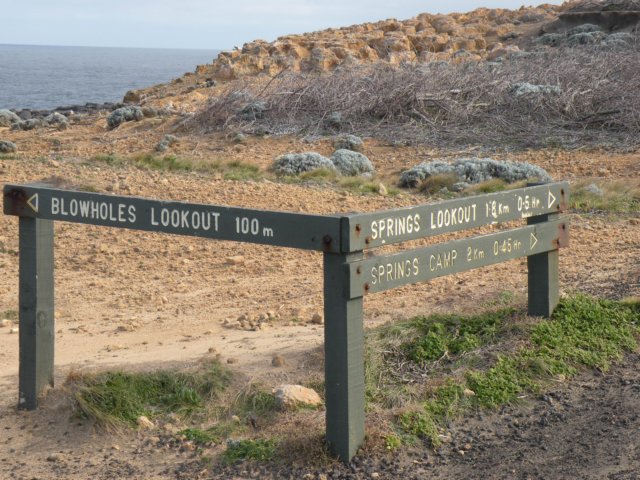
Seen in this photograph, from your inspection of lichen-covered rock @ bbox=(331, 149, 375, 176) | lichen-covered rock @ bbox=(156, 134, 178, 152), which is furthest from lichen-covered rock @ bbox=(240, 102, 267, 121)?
lichen-covered rock @ bbox=(331, 149, 375, 176)

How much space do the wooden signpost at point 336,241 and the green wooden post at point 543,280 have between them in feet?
0.31

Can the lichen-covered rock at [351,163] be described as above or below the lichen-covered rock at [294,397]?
above

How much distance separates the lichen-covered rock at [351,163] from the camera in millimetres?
14266

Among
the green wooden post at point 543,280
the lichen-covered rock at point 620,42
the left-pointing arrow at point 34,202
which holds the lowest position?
the green wooden post at point 543,280

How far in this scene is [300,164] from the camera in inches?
537

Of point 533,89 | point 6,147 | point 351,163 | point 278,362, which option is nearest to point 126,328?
point 278,362

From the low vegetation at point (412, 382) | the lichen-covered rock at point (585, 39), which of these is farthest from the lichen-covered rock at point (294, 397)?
the lichen-covered rock at point (585, 39)

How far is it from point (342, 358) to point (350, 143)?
12602 mm

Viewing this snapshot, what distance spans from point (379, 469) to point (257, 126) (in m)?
14.7

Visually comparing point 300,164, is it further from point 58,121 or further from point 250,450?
point 58,121

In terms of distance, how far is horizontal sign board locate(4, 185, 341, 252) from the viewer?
437 centimetres

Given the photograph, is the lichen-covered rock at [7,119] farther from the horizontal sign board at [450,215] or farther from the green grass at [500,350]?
the horizontal sign board at [450,215]

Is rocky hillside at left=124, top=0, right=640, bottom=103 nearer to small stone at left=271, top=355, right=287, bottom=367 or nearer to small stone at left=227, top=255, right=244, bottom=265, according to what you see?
small stone at left=227, top=255, right=244, bottom=265

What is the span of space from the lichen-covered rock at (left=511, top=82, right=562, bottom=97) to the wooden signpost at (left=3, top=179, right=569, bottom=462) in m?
13.4
